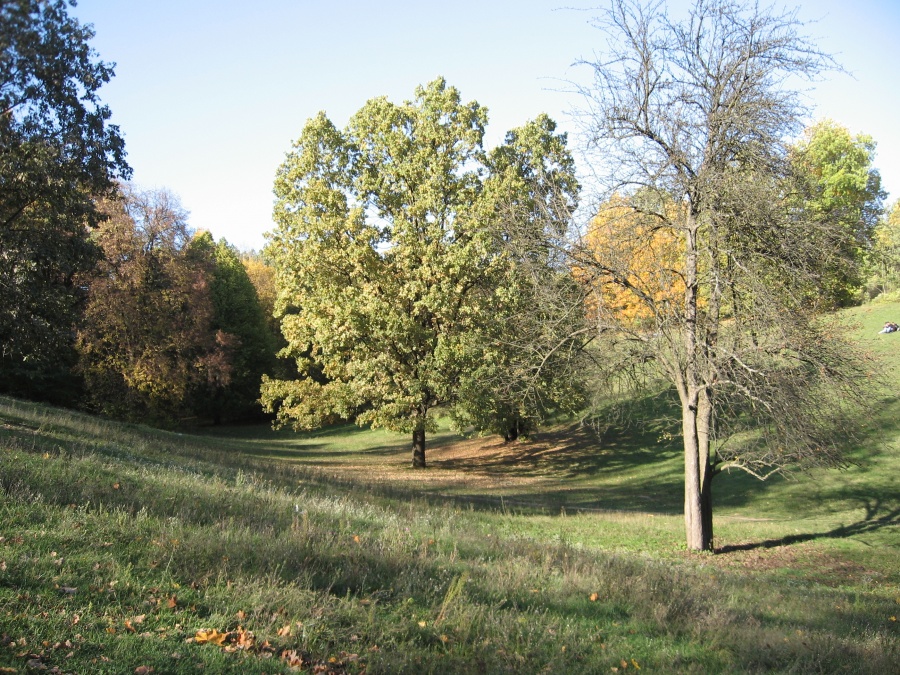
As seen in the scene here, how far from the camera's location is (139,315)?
1298 inches

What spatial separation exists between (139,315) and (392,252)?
1709 centimetres

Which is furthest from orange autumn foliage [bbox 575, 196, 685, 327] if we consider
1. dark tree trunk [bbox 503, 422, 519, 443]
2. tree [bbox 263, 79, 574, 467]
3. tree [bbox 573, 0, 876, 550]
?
dark tree trunk [bbox 503, 422, 519, 443]

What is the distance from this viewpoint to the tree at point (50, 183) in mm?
14992

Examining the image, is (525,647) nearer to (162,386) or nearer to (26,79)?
(26,79)

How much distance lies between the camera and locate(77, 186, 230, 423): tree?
106 ft

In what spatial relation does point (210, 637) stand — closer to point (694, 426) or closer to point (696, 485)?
point (696, 485)

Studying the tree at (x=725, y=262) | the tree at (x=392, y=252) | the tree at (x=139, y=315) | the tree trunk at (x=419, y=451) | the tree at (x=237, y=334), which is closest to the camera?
the tree at (x=725, y=262)

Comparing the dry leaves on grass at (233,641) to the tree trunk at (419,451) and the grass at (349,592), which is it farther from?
the tree trunk at (419,451)

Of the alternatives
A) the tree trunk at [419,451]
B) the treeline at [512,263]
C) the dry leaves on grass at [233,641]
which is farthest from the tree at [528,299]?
the dry leaves on grass at [233,641]

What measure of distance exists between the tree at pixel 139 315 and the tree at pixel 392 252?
41.9 ft

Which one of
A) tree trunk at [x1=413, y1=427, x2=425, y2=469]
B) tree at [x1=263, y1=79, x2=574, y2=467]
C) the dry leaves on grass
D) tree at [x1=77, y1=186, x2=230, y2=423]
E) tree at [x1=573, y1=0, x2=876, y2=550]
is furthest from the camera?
tree at [x1=77, y1=186, x2=230, y2=423]

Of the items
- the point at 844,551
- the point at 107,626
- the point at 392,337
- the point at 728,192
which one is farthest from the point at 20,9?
the point at 392,337

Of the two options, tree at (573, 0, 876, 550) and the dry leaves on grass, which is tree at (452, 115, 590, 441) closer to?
tree at (573, 0, 876, 550)

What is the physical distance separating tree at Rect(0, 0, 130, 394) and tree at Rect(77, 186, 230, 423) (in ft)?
40.8
